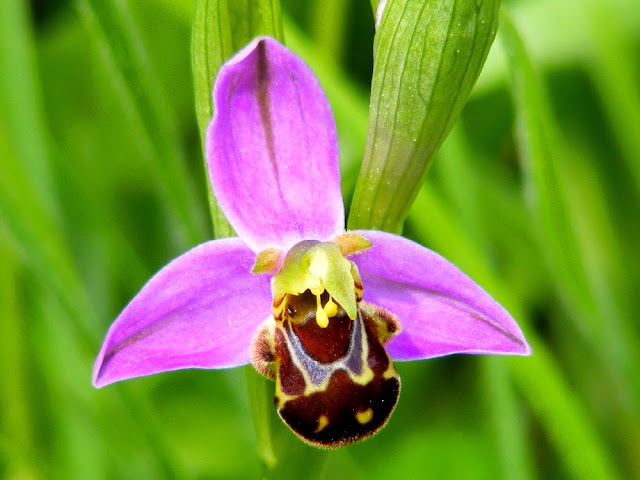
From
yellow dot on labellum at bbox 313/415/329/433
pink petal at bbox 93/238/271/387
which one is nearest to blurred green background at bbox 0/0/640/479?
pink petal at bbox 93/238/271/387

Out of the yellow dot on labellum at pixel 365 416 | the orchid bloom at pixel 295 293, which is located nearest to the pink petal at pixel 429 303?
the orchid bloom at pixel 295 293

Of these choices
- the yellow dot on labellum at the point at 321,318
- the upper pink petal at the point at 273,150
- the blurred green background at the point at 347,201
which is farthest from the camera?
the blurred green background at the point at 347,201

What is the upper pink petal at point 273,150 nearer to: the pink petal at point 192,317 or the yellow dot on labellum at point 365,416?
the pink petal at point 192,317

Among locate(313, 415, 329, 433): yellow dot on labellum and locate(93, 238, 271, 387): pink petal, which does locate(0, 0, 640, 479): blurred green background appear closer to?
locate(93, 238, 271, 387): pink petal

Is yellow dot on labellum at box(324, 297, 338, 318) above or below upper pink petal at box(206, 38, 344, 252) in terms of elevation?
below

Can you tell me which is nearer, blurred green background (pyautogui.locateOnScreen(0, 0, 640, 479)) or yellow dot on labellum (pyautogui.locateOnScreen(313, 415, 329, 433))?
yellow dot on labellum (pyautogui.locateOnScreen(313, 415, 329, 433))

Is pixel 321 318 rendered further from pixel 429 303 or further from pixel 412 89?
pixel 412 89

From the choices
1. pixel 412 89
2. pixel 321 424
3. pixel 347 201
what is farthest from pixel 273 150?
pixel 347 201

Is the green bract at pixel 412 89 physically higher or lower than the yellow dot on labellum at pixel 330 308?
higher
